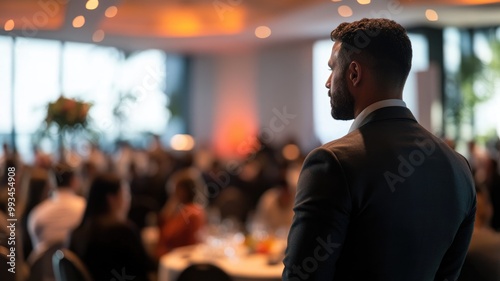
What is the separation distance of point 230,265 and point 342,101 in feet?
9.28

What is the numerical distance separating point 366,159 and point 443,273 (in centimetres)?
46

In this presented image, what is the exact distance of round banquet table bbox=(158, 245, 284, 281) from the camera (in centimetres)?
393

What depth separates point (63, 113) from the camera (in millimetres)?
4840

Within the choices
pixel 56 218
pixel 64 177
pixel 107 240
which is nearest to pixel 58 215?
pixel 56 218

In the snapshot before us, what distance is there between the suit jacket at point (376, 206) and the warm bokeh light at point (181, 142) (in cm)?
1388

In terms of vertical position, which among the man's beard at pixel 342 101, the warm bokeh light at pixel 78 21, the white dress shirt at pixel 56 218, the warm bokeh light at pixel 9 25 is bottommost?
the white dress shirt at pixel 56 218

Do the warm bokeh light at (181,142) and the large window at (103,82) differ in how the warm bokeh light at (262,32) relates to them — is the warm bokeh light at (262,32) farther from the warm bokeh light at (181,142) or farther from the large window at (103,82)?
the warm bokeh light at (181,142)

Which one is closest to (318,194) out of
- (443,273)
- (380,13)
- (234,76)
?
(443,273)

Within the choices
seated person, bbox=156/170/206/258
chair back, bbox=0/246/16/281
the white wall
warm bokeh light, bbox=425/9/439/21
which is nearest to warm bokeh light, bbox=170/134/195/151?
the white wall

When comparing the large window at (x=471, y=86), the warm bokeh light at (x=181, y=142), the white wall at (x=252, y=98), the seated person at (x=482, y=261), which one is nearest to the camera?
the seated person at (x=482, y=261)

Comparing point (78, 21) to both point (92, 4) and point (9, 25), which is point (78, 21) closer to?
point (92, 4)

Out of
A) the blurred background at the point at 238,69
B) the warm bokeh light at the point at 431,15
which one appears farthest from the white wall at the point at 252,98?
the warm bokeh light at the point at 431,15

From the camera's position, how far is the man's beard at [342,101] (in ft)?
4.92

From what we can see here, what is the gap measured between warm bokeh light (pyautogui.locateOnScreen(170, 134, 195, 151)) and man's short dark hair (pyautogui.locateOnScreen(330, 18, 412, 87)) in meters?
13.9
